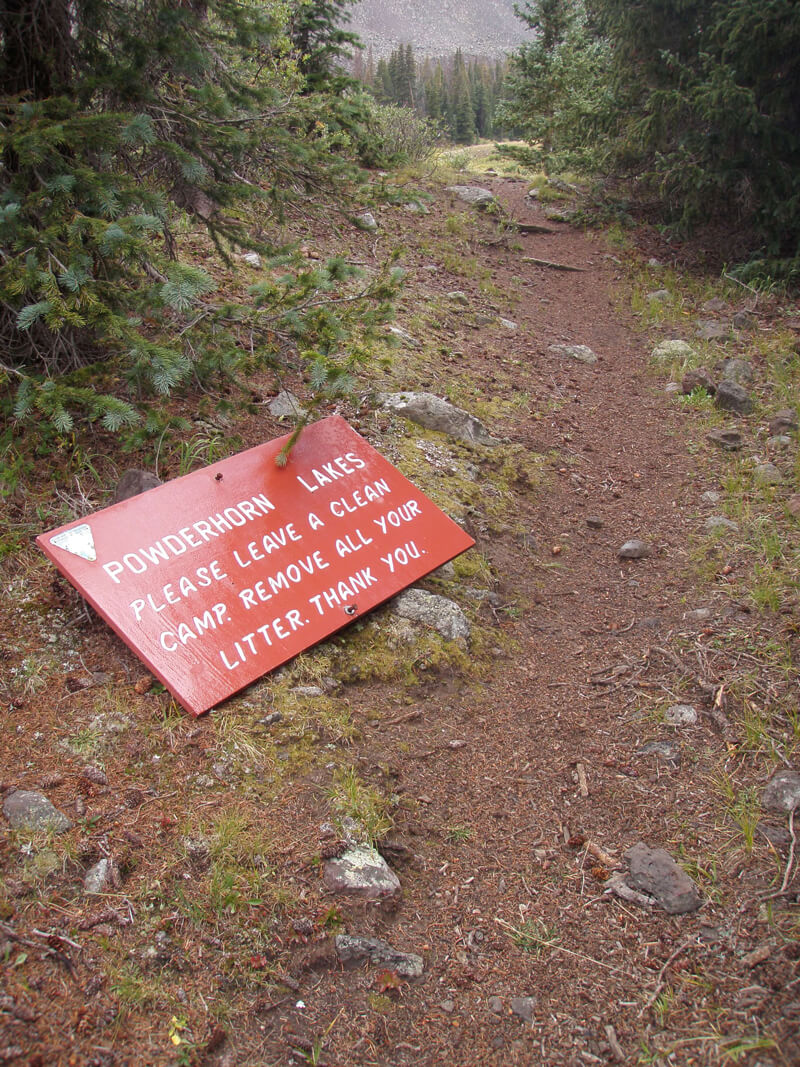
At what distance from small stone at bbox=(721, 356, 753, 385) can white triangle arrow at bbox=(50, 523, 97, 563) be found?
580 centimetres

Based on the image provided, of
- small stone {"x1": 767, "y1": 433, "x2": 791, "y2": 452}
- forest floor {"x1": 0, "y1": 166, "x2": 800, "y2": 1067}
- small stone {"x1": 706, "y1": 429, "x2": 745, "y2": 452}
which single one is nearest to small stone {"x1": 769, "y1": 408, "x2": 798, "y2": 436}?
small stone {"x1": 767, "y1": 433, "x2": 791, "y2": 452}

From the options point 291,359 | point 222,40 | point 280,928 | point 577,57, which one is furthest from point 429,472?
point 577,57

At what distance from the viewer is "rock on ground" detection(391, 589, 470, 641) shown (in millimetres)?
3375

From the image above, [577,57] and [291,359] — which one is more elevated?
[577,57]

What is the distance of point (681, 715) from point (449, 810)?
1103 mm

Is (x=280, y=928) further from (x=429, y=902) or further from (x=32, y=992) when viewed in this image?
(x=32, y=992)

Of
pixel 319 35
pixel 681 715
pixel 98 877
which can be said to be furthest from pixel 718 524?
pixel 319 35

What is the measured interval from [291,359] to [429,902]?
10.7 ft

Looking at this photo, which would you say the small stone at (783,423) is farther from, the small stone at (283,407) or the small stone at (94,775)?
the small stone at (94,775)

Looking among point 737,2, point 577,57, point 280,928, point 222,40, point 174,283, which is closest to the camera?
point 280,928

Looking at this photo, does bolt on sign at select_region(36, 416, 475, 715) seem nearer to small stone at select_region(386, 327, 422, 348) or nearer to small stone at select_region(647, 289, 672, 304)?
small stone at select_region(386, 327, 422, 348)

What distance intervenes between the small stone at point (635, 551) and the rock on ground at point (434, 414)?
4.35 feet

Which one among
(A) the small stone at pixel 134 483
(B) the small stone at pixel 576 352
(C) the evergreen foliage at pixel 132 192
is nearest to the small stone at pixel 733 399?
(B) the small stone at pixel 576 352

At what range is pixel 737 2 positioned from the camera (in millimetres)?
7758
